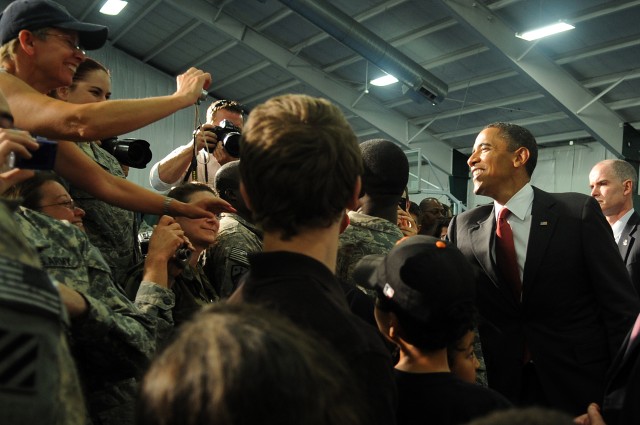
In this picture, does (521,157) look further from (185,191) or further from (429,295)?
(429,295)

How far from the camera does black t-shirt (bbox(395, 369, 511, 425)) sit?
4.17 ft

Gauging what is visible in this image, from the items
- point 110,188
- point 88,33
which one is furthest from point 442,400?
point 88,33

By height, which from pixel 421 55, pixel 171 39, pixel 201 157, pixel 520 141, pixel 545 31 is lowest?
pixel 201 157

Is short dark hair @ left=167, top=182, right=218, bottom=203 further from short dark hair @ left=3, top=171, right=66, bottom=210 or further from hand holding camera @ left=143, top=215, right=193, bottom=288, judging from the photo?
short dark hair @ left=3, top=171, right=66, bottom=210

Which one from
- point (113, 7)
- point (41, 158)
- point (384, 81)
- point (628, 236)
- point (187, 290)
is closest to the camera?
point (41, 158)

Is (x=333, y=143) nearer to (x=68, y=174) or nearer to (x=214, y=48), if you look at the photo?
(x=68, y=174)

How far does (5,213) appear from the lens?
708mm

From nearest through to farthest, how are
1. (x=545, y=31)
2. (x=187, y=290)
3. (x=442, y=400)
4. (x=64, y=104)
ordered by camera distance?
(x=442, y=400), (x=64, y=104), (x=187, y=290), (x=545, y=31)

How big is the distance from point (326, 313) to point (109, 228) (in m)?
1.45

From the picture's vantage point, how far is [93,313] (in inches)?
52.6

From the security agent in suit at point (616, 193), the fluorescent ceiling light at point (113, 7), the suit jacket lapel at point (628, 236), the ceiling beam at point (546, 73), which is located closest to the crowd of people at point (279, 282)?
the suit jacket lapel at point (628, 236)

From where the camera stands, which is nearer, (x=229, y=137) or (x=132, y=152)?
(x=132, y=152)

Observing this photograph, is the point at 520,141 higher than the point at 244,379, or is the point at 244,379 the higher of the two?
the point at 520,141

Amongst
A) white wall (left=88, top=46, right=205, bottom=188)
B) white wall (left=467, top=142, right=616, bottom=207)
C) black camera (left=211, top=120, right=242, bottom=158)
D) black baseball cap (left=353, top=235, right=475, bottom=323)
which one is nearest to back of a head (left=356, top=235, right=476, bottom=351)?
black baseball cap (left=353, top=235, right=475, bottom=323)
